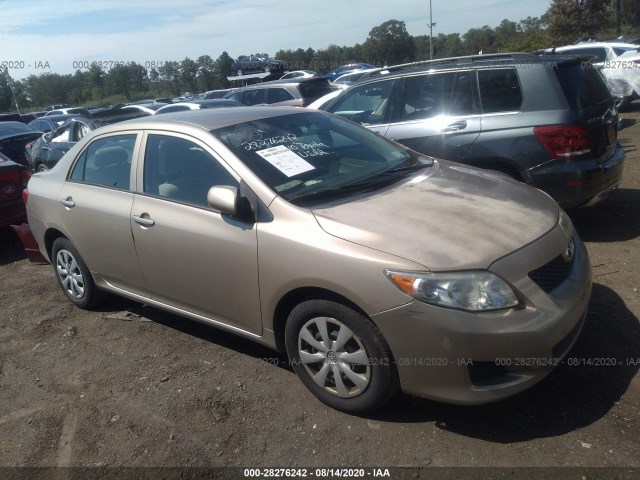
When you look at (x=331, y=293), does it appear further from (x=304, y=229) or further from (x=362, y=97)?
(x=362, y=97)

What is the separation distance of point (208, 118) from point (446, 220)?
76.2 inches

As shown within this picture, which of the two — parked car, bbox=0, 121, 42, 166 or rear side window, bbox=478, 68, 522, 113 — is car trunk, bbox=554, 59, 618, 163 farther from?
parked car, bbox=0, 121, 42, 166

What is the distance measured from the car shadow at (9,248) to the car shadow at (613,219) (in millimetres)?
6489

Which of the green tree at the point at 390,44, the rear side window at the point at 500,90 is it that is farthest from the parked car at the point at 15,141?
the green tree at the point at 390,44

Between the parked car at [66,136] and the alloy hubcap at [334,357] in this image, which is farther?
the parked car at [66,136]

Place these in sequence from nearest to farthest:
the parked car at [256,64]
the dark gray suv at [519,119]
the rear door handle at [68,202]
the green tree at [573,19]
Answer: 1. the rear door handle at [68,202]
2. the dark gray suv at [519,119]
3. the parked car at [256,64]
4. the green tree at [573,19]

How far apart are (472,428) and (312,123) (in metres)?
2.39

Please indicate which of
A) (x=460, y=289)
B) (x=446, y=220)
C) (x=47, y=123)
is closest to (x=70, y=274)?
(x=446, y=220)

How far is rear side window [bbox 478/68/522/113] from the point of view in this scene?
5361 millimetres

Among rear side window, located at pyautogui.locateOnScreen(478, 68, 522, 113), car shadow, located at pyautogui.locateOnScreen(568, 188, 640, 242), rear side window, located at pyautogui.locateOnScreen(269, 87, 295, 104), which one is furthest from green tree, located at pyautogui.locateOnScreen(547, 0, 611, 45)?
rear side window, located at pyautogui.locateOnScreen(478, 68, 522, 113)

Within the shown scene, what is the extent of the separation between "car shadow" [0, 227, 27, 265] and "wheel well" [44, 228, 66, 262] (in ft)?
6.86

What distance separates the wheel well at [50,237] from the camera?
195 inches

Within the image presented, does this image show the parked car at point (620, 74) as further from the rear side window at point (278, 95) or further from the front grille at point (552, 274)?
the front grille at point (552, 274)

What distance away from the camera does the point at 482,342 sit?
8.71 feet
